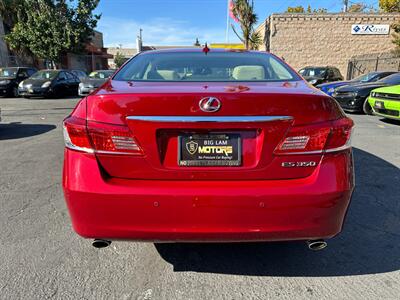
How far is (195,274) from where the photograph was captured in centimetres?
262

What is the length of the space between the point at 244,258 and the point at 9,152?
5.06 m

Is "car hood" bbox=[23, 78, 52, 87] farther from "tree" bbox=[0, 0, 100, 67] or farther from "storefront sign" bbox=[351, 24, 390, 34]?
"storefront sign" bbox=[351, 24, 390, 34]

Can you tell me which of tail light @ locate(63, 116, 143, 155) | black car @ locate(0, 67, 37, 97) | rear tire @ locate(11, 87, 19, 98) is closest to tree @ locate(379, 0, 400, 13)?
black car @ locate(0, 67, 37, 97)

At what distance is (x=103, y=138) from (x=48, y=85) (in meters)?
15.5

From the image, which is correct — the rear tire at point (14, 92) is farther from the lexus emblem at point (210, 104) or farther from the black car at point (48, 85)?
the lexus emblem at point (210, 104)

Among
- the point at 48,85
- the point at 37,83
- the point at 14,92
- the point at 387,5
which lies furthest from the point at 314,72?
the point at 387,5

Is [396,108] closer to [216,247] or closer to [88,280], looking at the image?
[216,247]

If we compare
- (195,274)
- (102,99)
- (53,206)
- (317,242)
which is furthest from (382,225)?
(53,206)

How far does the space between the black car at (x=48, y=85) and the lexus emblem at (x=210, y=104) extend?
15.7 metres

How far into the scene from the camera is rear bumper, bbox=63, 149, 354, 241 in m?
2.08

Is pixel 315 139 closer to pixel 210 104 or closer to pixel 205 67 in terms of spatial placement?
pixel 210 104

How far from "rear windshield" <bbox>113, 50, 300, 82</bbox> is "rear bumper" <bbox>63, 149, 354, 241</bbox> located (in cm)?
96

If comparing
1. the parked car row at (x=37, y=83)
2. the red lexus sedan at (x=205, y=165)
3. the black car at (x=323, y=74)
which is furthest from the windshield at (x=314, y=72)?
the red lexus sedan at (x=205, y=165)

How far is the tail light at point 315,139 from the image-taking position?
2117mm
